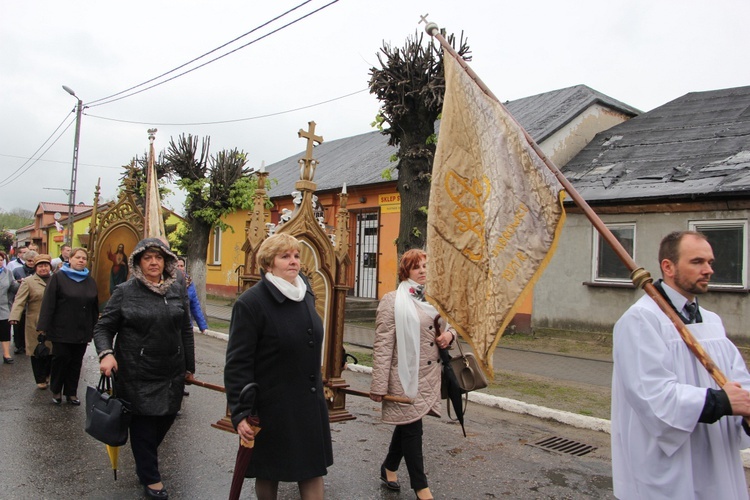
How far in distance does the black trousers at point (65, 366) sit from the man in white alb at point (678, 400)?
600cm

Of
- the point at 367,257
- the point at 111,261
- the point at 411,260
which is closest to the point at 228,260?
the point at 367,257

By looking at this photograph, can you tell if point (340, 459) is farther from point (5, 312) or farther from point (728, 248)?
point (728, 248)

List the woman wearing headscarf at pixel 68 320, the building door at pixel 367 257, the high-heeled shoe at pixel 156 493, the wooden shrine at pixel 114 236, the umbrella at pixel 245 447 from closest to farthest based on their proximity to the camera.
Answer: the umbrella at pixel 245 447 < the high-heeled shoe at pixel 156 493 < the woman wearing headscarf at pixel 68 320 < the wooden shrine at pixel 114 236 < the building door at pixel 367 257

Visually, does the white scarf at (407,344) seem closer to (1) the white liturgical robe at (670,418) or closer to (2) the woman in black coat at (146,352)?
(2) the woman in black coat at (146,352)

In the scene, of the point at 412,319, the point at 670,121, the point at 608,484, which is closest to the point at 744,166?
the point at 670,121

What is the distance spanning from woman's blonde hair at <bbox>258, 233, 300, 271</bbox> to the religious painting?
20.0 ft

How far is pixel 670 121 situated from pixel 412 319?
13.8 meters

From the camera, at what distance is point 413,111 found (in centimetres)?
956

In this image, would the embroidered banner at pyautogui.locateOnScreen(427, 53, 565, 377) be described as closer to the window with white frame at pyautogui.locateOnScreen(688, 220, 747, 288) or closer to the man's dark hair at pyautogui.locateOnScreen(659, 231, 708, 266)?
the man's dark hair at pyautogui.locateOnScreen(659, 231, 708, 266)

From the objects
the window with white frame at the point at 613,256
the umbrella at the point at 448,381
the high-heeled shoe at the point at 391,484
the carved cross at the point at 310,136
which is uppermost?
the carved cross at the point at 310,136

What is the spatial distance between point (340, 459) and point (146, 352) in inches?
76.9

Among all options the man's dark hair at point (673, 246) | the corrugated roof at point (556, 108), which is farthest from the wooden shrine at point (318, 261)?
Answer: the corrugated roof at point (556, 108)

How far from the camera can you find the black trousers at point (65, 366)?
675cm

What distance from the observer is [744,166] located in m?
11.6
